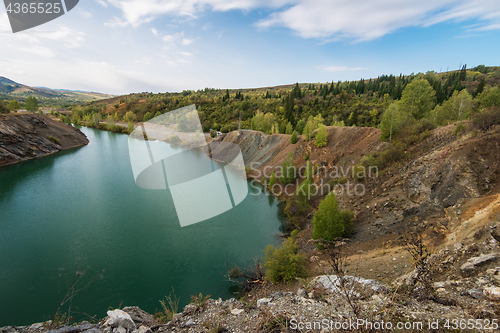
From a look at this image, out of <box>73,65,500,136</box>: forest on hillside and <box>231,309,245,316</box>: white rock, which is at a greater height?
<box>73,65,500,136</box>: forest on hillside

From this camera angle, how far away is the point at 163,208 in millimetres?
27625

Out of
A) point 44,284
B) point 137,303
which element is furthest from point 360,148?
point 44,284

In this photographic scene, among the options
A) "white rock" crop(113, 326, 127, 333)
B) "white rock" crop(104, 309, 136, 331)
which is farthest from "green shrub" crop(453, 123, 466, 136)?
"white rock" crop(113, 326, 127, 333)

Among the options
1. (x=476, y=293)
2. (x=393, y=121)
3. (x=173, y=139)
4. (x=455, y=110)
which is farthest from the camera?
(x=173, y=139)

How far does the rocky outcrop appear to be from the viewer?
4791 centimetres

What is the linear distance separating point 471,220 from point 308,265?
10.1m

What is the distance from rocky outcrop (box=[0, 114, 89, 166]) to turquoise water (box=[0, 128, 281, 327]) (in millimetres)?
17602

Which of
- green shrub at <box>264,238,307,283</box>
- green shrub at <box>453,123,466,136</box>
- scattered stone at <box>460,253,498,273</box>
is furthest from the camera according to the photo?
green shrub at <box>453,123,466,136</box>

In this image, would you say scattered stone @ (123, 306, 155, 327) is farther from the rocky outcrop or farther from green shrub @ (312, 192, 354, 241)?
the rocky outcrop

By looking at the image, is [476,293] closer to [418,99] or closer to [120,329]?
[120,329]

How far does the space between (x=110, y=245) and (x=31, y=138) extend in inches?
2137

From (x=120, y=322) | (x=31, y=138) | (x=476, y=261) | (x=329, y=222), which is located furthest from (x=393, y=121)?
(x=31, y=138)

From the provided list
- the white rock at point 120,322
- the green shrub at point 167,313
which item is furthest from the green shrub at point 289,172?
the white rock at point 120,322

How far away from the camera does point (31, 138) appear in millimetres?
54375
